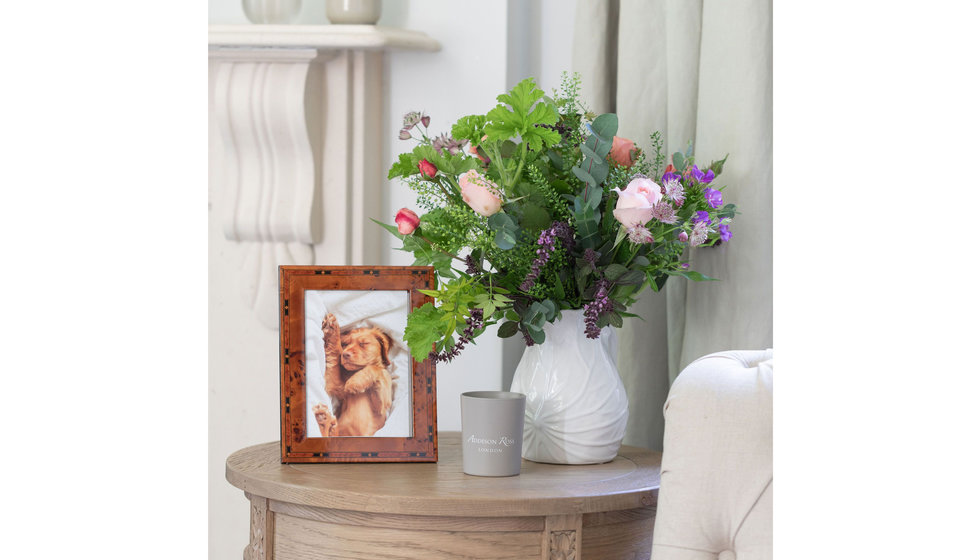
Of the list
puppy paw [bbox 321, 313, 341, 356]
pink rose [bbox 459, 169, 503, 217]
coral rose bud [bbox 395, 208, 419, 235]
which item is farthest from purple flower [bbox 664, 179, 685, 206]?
puppy paw [bbox 321, 313, 341, 356]

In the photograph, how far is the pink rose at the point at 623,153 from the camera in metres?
1.14

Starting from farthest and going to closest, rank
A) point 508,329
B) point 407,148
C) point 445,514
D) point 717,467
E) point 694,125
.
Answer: point 407,148, point 694,125, point 508,329, point 445,514, point 717,467

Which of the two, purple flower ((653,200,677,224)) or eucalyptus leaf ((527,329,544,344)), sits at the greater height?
purple flower ((653,200,677,224))

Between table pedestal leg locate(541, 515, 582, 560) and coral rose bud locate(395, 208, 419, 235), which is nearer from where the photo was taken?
table pedestal leg locate(541, 515, 582, 560)

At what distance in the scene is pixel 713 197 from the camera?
110cm

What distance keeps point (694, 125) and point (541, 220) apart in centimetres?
32

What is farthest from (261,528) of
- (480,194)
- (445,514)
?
(480,194)

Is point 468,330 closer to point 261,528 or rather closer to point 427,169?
point 427,169

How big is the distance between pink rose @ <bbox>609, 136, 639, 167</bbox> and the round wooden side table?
396 millimetres

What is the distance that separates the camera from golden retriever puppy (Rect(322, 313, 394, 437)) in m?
1.14

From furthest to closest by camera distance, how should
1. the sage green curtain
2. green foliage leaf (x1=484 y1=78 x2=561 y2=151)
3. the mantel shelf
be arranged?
the mantel shelf < the sage green curtain < green foliage leaf (x1=484 y1=78 x2=561 y2=151)

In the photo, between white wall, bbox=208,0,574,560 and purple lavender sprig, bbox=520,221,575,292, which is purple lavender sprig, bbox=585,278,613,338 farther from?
white wall, bbox=208,0,574,560

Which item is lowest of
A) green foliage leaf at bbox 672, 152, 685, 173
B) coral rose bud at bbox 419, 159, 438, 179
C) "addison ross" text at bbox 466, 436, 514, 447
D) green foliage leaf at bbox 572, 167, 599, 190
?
"addison ross" text at bbox 466, 436, 514, 447
